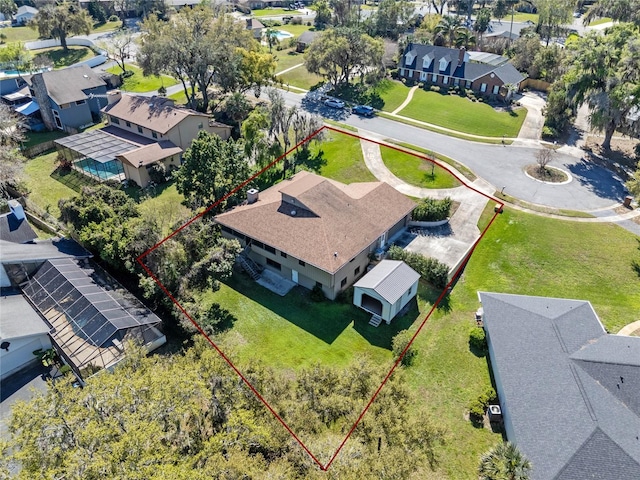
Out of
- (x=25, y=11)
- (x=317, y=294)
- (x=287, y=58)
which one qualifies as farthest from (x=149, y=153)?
(x=25, y=11)

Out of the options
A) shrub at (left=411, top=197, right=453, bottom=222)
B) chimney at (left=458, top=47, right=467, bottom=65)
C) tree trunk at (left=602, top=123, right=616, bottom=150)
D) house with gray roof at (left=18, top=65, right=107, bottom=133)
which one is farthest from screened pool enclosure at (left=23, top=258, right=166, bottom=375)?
chimney at (left=458, top=47, right=467, bottom=65)

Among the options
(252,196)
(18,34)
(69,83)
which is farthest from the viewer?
(18,34)

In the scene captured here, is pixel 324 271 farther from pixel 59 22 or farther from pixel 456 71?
pixel 59 22

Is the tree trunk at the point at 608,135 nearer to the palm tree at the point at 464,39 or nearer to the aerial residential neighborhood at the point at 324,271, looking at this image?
the aerial residential neighborhood at the point at 324,271

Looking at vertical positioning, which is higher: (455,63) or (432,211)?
(455,63)

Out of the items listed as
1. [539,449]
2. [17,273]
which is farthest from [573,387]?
[17,273]

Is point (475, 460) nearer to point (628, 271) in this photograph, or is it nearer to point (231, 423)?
point (231, 423)
